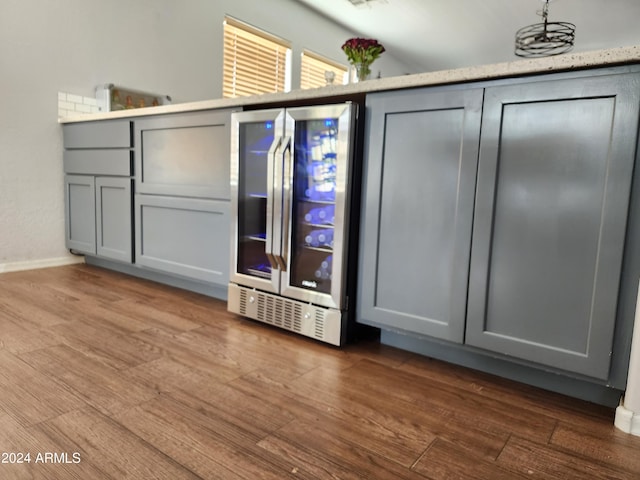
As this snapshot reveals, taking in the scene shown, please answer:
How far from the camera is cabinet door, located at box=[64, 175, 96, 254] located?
3.04m

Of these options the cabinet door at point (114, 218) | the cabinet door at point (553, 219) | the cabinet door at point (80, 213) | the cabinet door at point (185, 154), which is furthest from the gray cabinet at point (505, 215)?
the cabinet door at point (80, 213)

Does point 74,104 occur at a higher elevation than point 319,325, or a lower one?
higher

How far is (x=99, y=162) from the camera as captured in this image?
2945 mm

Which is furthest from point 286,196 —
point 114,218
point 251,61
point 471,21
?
point 471,21

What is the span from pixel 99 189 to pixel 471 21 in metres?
4.40

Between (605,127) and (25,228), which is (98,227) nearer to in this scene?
(25,228)

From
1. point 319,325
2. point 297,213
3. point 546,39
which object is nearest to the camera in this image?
point 319,325

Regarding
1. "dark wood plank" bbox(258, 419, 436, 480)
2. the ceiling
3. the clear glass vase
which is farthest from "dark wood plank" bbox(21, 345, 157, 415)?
the ceiling

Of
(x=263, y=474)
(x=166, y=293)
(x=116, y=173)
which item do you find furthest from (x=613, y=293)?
(x=116, y=173)

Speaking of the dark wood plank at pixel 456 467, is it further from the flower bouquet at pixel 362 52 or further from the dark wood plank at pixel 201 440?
the flower bouquet at pixel 362 52

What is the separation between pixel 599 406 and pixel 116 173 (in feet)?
9.40

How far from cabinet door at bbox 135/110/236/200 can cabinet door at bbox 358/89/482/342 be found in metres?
0.91

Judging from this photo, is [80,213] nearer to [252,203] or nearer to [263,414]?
[252,203]

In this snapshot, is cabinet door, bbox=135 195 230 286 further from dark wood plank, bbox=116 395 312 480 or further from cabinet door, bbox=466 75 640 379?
cabinet door, bbox=466 75 640 379
